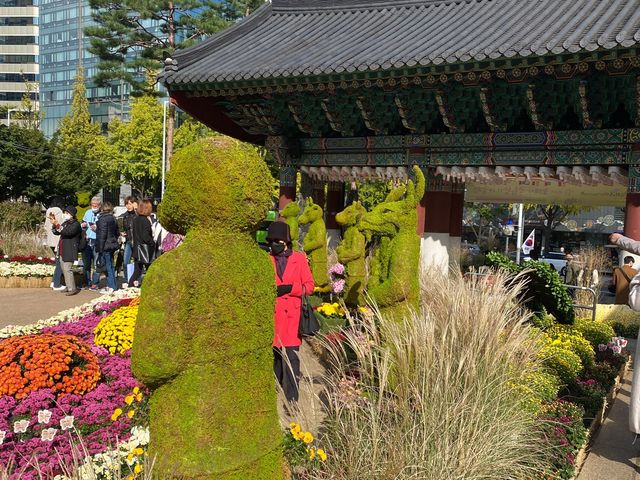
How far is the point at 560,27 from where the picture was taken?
7.80 m

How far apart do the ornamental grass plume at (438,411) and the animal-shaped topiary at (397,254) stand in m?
0.48

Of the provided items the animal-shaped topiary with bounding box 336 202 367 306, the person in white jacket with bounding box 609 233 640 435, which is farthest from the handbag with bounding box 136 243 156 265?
the person in white jacket with bounding box 609 233 640 435

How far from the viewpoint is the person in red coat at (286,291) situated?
469cm

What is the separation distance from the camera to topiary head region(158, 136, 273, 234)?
2324mm

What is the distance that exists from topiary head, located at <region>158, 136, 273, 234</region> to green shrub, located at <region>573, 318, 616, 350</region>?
20.4 ft

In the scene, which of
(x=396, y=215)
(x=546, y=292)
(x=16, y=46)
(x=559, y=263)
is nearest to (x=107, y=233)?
(x=396, y=215)

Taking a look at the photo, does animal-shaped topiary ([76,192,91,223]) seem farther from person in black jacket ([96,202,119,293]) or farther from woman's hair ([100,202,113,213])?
person in black jacket ([96,202,119,293])

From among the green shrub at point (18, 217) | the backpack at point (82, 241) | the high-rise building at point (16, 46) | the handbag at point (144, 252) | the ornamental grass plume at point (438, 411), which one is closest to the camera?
the ornamental grass plume at point (438, 411)

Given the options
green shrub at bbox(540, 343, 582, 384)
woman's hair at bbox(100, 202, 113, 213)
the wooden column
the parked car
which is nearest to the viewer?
green shrub at bbox(540, 343, 582, 384)

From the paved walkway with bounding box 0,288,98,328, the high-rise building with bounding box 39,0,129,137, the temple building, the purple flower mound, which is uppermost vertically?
the high-rise building with bounding box 39,0,129,137

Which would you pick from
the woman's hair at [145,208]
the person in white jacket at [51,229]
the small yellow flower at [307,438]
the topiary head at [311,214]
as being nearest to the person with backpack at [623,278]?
the topiary head at [311,214]

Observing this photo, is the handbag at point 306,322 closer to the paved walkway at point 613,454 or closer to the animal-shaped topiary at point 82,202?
the paved walkway at point 613,454

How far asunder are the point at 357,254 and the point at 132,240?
465cm

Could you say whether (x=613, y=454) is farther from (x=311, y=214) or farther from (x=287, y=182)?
(x=287, y=182)
